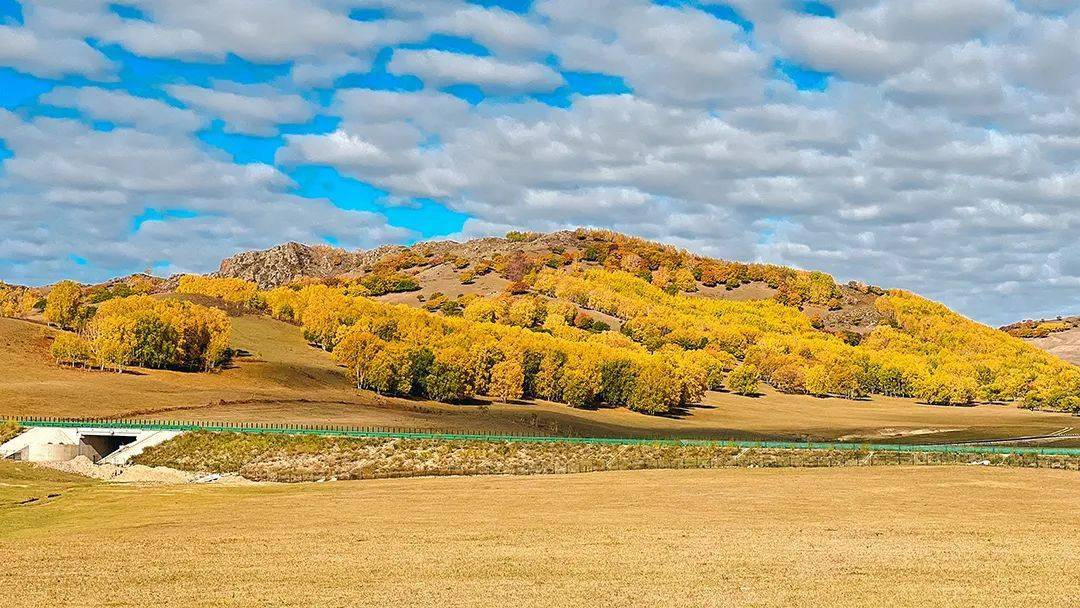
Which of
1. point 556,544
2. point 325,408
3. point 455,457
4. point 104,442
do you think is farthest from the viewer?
point 325,408

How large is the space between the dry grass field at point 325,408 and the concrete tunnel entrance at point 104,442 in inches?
485

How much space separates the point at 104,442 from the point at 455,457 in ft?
103

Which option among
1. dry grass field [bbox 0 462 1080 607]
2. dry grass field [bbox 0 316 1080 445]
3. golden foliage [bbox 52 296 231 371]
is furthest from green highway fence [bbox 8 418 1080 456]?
golden foliage [bbox 52 296 231 371]

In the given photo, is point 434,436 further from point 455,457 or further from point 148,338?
point 148,338

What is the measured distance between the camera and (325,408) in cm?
12131

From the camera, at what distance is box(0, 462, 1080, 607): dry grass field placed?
99.9 ft

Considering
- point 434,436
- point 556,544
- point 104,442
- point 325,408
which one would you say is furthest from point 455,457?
point 556,544

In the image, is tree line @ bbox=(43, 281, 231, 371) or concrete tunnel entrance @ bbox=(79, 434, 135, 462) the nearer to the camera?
concrete tunnel entrance @ bbox=(79, 434, 135, 462)

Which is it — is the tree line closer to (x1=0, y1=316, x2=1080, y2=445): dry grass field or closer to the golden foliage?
the golden foliage

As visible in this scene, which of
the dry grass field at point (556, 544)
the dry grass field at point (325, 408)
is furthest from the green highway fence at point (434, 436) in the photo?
the dry grass field at point (556, 544)

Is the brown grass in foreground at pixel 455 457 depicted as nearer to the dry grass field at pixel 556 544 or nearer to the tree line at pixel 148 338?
the dry grass field at pixel 556 544

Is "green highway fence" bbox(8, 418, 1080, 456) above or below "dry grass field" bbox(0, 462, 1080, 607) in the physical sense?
above

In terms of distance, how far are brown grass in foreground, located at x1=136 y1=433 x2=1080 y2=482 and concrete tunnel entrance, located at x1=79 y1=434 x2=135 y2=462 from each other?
19.7 ft

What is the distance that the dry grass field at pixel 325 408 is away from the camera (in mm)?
114438
